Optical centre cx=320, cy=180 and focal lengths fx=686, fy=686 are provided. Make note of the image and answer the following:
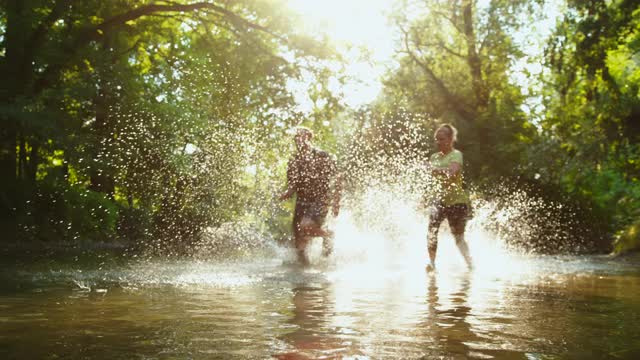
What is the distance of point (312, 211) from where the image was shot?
9.83 metres

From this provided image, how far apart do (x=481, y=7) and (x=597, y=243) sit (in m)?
13.6

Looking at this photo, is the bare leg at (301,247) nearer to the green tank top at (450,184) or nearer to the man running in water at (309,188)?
the man running in water at (309,188)

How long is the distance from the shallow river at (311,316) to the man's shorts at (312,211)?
167 cm

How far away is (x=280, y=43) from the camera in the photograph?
17.1 metres

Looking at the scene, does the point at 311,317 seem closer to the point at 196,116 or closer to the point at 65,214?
the point at 65,214

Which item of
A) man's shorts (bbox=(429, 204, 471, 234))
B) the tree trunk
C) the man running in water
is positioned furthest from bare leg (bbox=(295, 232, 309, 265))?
the tree trunk

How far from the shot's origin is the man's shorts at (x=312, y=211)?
9.80 meters

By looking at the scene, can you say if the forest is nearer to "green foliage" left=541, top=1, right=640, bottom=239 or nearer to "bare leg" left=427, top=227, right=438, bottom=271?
"green foliage" left=541, top=1, right=640, bottom=239

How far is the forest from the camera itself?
14.7 meters

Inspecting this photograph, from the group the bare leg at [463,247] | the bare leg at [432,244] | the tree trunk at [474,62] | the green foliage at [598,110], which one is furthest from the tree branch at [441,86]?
the bare leg at [432,244]

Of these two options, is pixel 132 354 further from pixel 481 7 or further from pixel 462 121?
pixel 481 7

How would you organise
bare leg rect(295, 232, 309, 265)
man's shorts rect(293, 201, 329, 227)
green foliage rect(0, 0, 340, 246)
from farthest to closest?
green foliage rect(0, 0, 340, 246) → bare leg rect(295, 232, 309, 265) → man's shorts rect(293, 201, 329, 227)

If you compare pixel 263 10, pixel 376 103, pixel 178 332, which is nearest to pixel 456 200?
pixel 178 332

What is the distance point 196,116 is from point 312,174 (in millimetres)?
9358
